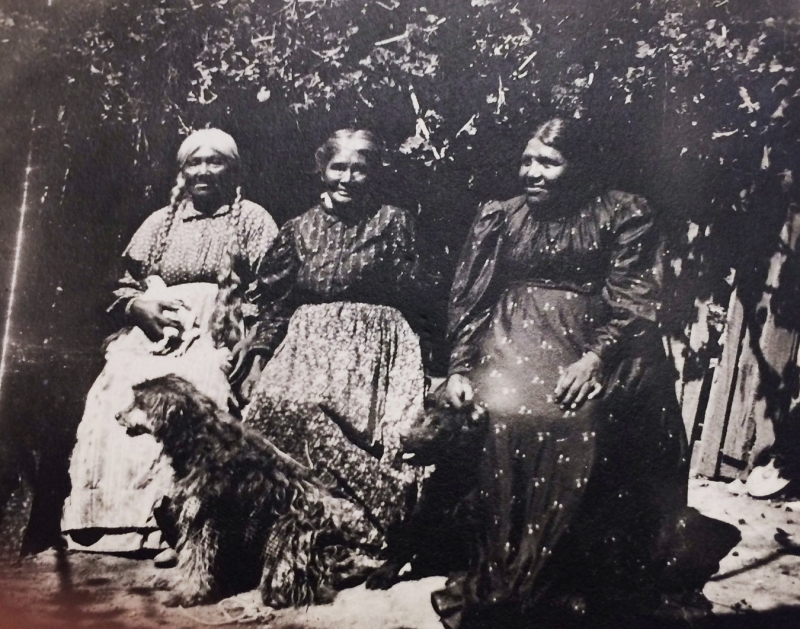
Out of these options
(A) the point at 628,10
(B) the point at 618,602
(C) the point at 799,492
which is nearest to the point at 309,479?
(B) the point at 618,602

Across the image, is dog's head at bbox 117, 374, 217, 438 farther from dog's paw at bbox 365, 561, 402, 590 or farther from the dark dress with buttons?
the dark dress with buttons

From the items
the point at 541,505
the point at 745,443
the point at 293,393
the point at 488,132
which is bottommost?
the point at 541,505

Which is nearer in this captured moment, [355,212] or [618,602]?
[618,602]

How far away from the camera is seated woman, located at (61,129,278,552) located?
296 cm

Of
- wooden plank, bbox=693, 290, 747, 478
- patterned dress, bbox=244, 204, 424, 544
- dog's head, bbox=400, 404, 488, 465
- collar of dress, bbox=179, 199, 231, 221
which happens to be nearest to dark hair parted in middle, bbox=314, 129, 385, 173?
patterned dress, bbox=244, 204, 424, 544

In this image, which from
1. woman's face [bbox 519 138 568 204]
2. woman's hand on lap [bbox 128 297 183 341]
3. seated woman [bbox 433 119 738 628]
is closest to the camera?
seated woman [bbox 433 119 738 628]

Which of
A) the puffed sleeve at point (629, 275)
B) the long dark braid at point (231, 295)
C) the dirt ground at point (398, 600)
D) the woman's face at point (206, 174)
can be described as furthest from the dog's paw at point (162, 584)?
the puffed sleeve at point (629, 275)

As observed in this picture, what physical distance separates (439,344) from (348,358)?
398 millimetres

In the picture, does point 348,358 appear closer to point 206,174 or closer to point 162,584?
point 206,174

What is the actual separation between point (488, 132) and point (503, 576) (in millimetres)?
1861

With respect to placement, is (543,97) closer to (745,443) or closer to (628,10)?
(628,10)

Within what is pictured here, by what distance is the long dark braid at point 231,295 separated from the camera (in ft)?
9.86

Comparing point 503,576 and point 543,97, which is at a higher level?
point 543,97

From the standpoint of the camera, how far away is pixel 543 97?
2.85 m
